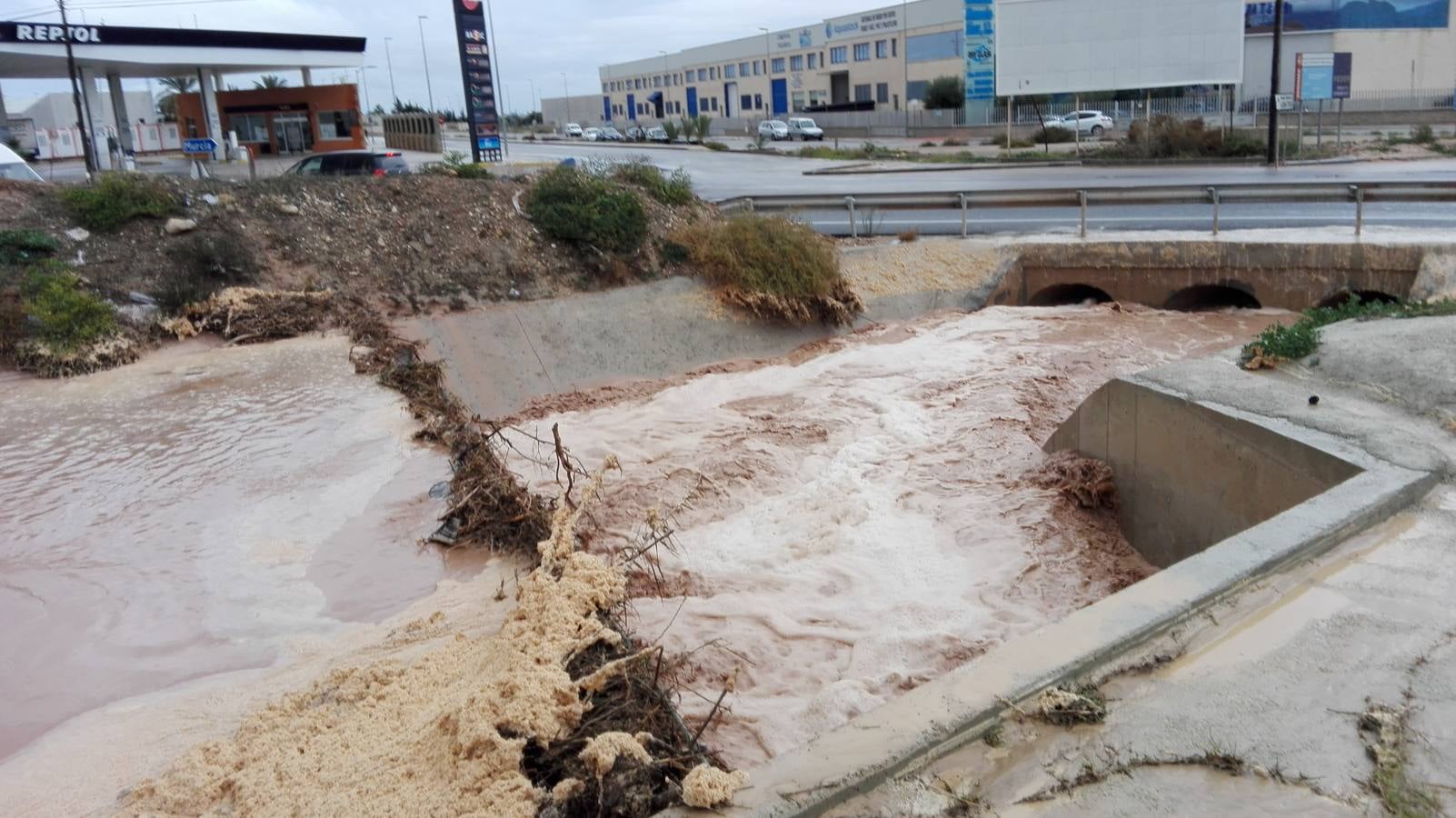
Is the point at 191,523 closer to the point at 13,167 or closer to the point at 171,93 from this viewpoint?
the point at 13,167

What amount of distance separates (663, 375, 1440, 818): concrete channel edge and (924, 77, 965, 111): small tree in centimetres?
6271

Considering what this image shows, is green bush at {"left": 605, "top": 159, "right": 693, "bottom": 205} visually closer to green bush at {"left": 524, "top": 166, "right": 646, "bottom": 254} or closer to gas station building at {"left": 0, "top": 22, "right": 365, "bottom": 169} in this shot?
green bush at {"left": 524, "top": 166, "right": 646, "bottom": 254}

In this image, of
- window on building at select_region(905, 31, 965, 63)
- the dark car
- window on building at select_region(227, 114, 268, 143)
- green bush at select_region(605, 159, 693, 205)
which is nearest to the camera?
green bush at select_region(605, 159, 693, 205)

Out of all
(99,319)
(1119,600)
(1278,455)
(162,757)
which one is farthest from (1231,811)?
(99,319)

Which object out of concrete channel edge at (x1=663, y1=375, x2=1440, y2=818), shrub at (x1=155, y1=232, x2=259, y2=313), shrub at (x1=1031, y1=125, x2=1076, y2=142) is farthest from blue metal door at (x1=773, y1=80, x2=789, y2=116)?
concrete channel edge at (x1=663, y1=375, x2=1440, y2=818)

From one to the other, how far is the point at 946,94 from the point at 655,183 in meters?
51.6

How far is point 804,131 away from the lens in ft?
199

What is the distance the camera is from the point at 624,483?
1102 centimetres

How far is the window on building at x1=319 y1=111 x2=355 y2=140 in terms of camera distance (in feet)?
159

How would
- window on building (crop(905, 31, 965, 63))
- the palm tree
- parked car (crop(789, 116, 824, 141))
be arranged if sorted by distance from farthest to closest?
the palm tree < window on building (crop(905, 31, 965, 63)) < parked car (crop(789, 116, 824, 141))

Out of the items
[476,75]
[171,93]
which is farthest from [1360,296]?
[171,93]

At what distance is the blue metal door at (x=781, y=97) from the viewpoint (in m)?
88.7

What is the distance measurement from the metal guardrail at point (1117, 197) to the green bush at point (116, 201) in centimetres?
870

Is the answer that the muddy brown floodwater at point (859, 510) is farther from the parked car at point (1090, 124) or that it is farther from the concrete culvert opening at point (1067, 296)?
the parked car at point (1090, 124)
